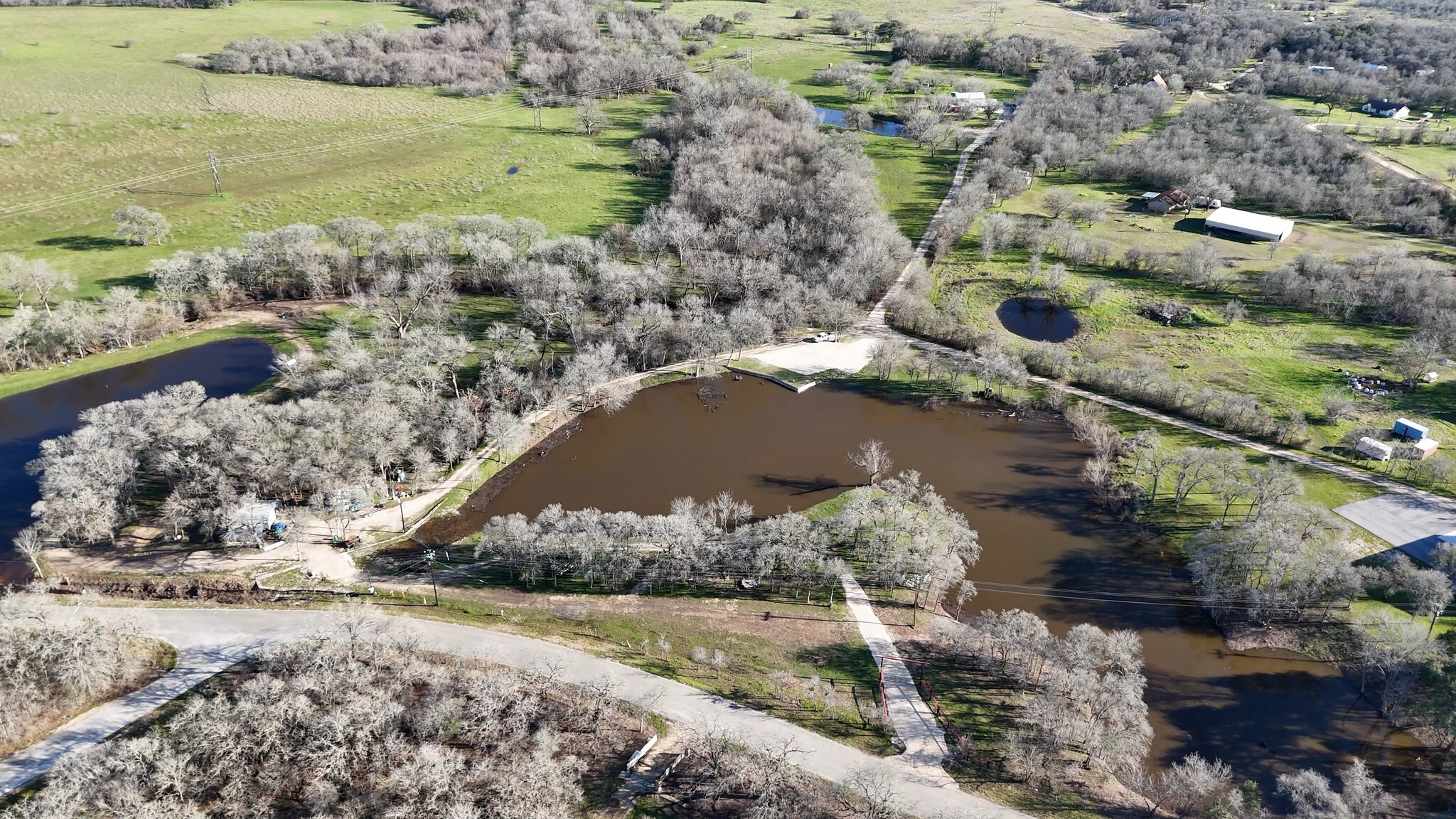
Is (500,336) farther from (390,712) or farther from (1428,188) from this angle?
(1428,188)

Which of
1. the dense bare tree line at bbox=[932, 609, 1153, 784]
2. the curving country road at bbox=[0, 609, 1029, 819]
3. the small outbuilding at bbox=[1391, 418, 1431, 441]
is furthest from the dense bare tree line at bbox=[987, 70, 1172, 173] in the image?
the curving country road at bbox=[0, 609, 1029, 819]

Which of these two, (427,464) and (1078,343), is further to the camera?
(1078,343)

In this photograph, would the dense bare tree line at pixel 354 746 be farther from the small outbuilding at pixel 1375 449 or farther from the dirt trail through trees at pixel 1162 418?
the small outbuilding at pixel 1375 449

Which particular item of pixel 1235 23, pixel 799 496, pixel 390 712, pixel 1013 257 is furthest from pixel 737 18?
pixel 390 712

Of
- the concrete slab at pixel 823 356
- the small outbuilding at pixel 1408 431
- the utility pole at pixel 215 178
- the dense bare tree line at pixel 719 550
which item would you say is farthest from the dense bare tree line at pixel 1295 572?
the utility pole at pixel 215 178

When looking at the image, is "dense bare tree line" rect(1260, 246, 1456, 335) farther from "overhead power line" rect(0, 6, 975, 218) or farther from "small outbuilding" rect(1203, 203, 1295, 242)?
"overhead power line" rect(0, 6, 975, 218)

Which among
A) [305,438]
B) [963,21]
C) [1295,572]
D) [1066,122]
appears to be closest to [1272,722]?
[1295,572]

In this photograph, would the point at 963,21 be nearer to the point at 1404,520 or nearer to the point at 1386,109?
the point at 1386,109
